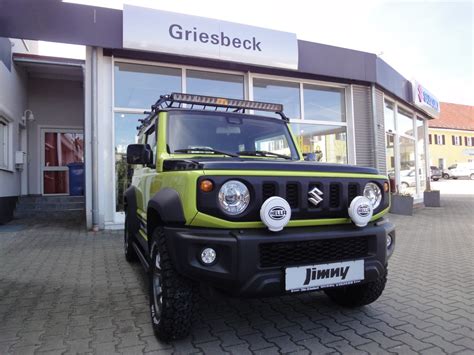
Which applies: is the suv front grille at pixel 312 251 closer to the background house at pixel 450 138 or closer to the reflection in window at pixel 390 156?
the reflection in window at pixel 390 156

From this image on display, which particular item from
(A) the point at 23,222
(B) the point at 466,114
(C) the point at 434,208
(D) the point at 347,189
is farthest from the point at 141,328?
(B) the point at 466,114

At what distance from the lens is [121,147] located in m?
8.27

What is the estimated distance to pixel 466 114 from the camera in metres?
49.2

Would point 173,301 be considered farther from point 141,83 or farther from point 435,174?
point 435,174

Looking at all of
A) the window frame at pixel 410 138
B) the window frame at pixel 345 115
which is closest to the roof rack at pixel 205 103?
the window frame at pixel 345 115

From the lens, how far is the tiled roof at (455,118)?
148ft

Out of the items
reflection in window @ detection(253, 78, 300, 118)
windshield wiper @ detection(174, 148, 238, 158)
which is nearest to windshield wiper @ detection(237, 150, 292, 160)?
windshield wiper @ detection(174, 148, 238, 158)

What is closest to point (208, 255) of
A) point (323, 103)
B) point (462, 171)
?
point (323, 103)

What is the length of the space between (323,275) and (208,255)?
2.70 ft

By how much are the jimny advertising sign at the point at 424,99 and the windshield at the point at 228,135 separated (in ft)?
37.4

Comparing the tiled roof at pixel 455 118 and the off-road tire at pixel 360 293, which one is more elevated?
the tiled roof at pixel 455 118

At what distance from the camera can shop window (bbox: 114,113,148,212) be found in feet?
26.8

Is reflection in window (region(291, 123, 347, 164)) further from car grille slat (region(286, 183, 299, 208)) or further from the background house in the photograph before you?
the background house

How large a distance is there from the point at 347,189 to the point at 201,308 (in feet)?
5.81
